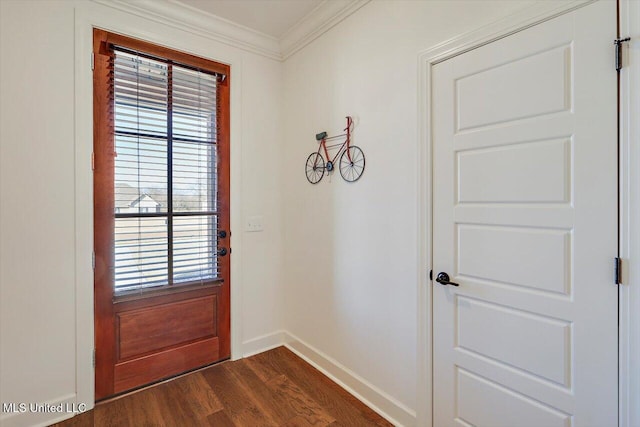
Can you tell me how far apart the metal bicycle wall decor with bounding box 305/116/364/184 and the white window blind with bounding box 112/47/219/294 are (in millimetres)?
812

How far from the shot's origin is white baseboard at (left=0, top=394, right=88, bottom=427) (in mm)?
1703

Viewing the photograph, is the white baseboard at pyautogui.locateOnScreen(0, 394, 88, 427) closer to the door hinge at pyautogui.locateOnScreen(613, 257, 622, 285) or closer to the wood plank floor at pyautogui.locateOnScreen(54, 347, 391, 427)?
the wood plank floor at pyautogui.locateOnScreen(54, 347, 391, 427)

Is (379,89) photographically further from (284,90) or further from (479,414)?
(479,414)

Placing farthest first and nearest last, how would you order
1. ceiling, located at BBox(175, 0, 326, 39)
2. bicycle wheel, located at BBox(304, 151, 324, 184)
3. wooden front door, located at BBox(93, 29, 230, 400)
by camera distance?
bicycle wheel, located at BBox(304, 151, 324, 184) → ceiling, located at BBox(175, 0, 326, 39) → wooden front door, located at BBox(93, 29, 230, 400)

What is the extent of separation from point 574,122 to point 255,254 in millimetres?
2303

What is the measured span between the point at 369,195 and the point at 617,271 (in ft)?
4.00

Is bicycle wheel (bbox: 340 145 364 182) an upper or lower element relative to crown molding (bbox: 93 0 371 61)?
lower

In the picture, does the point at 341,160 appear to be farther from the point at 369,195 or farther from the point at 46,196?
the point at 46,196

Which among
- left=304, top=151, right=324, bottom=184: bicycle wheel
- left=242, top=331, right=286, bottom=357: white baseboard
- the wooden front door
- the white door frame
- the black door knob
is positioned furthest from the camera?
left=242, top=331, right=286, bottom=357: white baseboard

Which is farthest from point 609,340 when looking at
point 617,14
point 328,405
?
point 328,405

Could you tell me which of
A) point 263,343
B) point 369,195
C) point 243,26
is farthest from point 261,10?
point 263,343

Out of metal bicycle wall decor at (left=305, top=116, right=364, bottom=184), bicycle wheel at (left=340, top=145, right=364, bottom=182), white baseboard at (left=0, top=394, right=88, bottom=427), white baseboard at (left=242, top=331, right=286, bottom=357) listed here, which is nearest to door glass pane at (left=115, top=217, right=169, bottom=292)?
white baseboard at (left=0, top=394, right=88, bottom=427)

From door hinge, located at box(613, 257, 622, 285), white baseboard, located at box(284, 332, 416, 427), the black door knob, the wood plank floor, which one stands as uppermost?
door hinge, located at box(613, 257, 622, 285)

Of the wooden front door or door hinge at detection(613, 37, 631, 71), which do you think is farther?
the wooden front door
